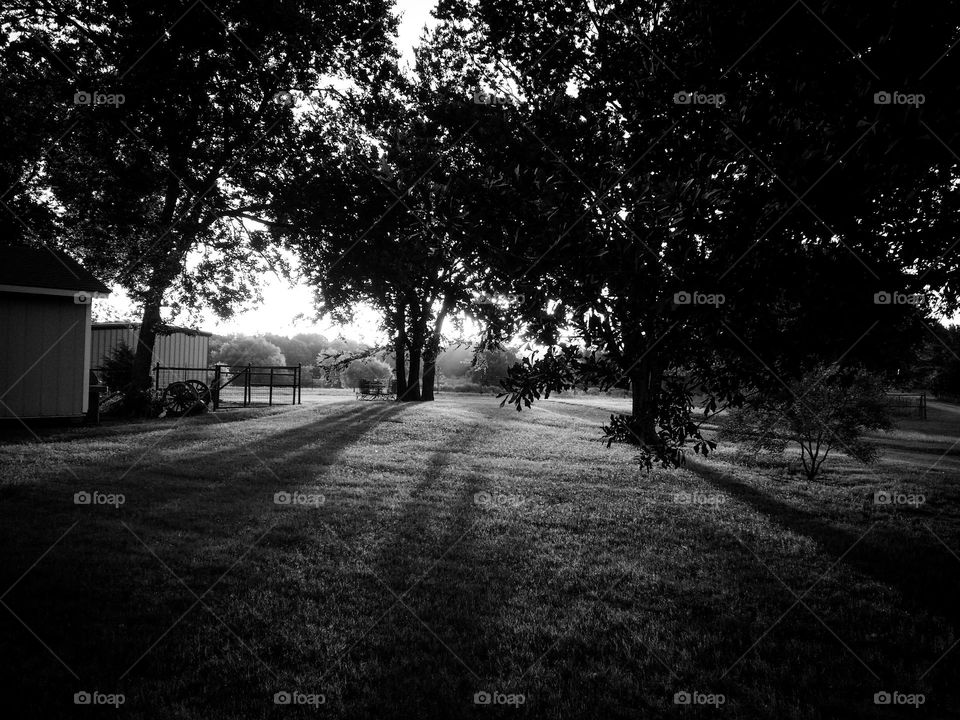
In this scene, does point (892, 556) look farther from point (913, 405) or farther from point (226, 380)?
point (913, 405)

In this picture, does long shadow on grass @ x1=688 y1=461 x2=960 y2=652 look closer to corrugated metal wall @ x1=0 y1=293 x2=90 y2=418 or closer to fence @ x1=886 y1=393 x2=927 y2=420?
corrugated metal wall @ x1=0 y1=293 x2=90 y2=418

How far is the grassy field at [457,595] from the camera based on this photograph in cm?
369

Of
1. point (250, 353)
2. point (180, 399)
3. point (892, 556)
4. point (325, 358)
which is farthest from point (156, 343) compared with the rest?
point (250, 353)

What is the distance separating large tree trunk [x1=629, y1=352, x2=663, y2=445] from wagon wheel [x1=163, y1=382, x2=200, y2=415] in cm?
1776

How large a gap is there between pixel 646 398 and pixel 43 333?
50.9 feet

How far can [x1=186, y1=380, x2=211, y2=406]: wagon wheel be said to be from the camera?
19666mm

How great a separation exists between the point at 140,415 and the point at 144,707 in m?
16.8

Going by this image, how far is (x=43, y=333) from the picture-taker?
1402cm

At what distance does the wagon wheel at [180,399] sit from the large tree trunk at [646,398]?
17.8 meters

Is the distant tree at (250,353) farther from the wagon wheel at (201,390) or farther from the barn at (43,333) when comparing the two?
the barn at (43,333)

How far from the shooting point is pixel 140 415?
58.1 ft

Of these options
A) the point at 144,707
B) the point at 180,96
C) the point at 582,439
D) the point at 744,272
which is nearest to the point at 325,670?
the point at 144,707

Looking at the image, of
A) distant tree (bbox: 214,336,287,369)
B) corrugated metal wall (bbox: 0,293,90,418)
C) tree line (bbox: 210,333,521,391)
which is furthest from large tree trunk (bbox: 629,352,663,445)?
distant tree (bbox: 214,336,287,369)

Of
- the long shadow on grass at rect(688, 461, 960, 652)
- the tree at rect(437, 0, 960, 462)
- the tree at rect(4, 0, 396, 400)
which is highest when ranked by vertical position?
the tree at rect(4, 0, 396, 400)
